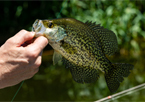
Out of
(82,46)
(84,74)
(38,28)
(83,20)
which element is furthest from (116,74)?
(83,20)

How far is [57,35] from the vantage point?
1.55 meters

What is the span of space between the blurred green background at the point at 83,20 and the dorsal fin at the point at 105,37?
1.54m

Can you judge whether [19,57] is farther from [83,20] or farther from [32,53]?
[83,20]

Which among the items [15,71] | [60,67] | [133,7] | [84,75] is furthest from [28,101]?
[133,7]

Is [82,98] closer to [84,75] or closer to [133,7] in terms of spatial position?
[84,75]

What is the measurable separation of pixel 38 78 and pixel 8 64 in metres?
3.24

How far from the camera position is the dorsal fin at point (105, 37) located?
1649 millimetres

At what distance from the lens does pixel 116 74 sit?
176 cm

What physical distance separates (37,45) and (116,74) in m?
0.66

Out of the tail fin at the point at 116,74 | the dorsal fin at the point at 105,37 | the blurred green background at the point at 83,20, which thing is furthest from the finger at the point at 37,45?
the blurred green background at the point at 83,20

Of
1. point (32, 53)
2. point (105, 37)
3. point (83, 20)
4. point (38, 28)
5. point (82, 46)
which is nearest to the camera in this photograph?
point (32, 53)

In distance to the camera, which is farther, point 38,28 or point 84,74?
point 84,74

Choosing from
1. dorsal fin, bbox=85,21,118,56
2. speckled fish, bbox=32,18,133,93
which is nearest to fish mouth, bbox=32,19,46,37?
speckled fish, bbox=32,18,133,93

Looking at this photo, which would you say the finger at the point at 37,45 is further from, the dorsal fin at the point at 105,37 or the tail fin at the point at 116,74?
the tail fin at the point at 116,74
